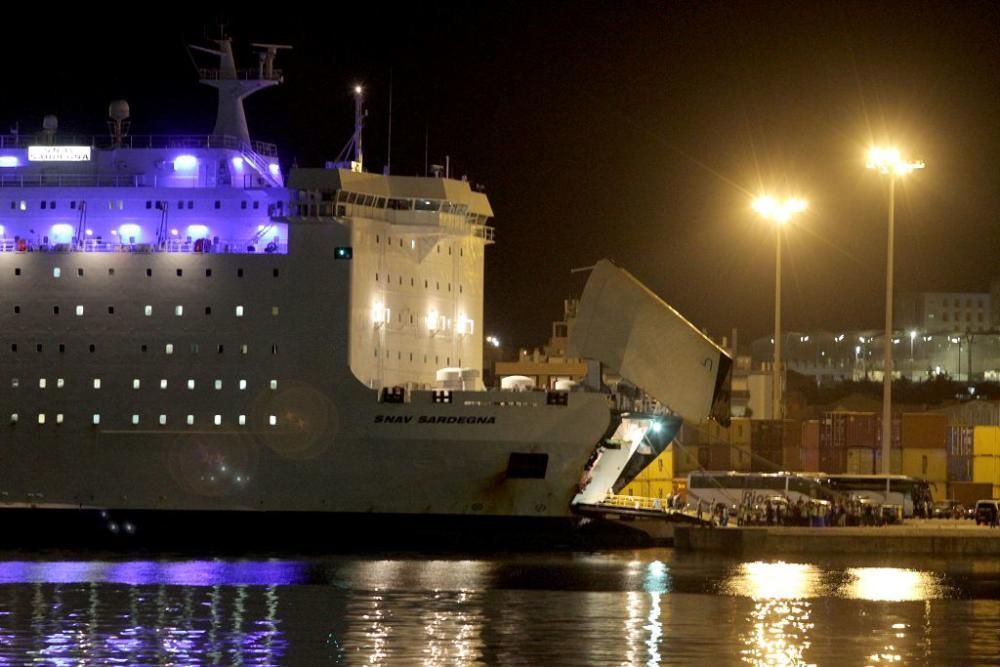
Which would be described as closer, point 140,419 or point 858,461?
point 140,419

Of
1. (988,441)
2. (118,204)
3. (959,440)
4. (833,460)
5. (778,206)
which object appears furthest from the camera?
(959,440)

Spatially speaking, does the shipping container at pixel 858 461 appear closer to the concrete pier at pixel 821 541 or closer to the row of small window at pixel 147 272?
the concrete pier at pixel 821 541

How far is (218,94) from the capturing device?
43500mm

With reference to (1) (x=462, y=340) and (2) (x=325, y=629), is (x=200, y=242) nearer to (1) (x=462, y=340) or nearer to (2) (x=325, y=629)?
(1) (x=462, y=340)

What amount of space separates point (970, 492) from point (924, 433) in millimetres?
2207

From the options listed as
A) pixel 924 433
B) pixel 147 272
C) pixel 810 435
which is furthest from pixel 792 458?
pixel 147 272

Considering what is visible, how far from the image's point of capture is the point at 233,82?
43125 millimetres

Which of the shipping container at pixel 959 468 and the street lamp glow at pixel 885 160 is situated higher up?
the street lamp glow at pixel 885 160

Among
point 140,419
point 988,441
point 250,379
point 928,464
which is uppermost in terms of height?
point 250,379

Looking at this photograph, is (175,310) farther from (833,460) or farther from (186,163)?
(833,460)

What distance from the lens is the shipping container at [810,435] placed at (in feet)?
174

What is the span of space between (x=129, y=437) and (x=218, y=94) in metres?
9.01

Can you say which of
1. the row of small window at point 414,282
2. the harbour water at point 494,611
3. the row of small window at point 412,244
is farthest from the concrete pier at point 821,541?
the row of small window at point 412,244

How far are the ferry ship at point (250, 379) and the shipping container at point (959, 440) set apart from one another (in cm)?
1667
